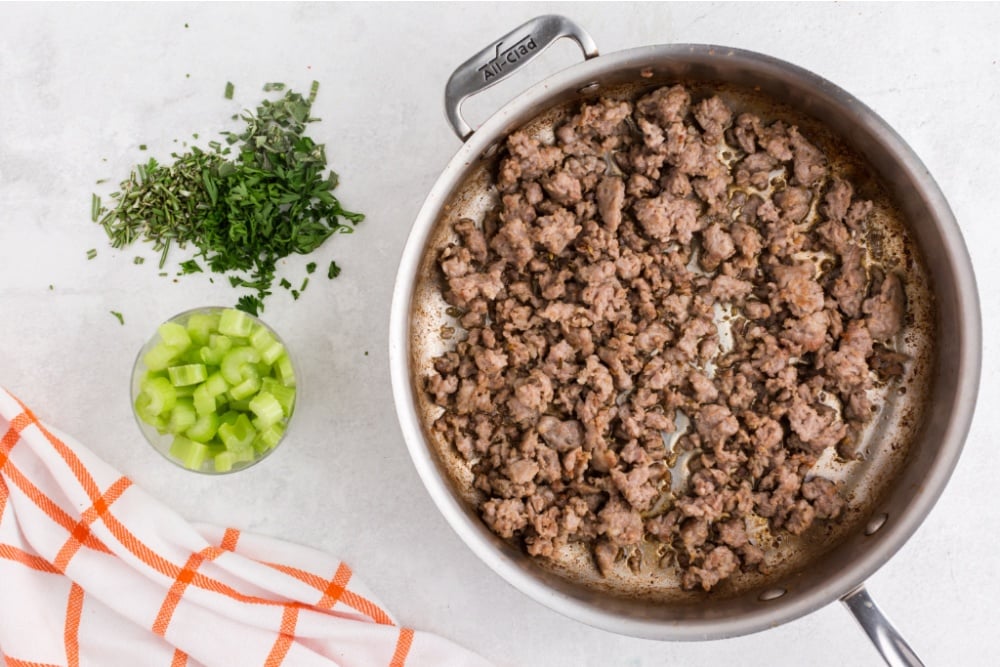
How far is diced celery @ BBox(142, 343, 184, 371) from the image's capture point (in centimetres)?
326

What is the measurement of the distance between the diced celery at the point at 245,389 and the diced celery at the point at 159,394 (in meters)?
0.23

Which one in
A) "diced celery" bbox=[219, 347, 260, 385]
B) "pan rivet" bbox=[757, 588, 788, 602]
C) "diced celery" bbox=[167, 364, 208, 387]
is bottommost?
"pan rivet" bbox=[757, 588, 788, 602]

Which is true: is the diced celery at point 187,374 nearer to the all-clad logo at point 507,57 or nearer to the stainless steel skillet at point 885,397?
the stainless steel skillet at point 885,397

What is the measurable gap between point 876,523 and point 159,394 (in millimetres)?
2822

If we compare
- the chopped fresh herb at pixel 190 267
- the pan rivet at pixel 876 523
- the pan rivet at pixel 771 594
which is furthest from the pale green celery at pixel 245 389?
the pan rivet at pixel 876 523

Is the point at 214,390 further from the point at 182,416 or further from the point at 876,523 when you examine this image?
the point at 876,523

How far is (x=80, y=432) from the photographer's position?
3.54 m

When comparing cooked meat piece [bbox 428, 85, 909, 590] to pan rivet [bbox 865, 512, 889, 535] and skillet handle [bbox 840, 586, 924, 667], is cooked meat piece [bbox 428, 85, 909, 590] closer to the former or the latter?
pan rivet [bbox 865, 512, 889, 535]

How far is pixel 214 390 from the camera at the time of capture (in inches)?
128

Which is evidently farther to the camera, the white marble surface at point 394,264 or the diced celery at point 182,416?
the white marble surface at point 394,264

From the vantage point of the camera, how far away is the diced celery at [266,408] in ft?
10.5

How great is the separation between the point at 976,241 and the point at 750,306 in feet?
3.48

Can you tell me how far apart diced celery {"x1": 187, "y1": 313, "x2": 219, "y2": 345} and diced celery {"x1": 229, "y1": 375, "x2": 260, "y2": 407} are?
254 millimetres

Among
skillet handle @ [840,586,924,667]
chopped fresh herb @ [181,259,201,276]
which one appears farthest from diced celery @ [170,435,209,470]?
skillet handle @ [840,586,924,667]
